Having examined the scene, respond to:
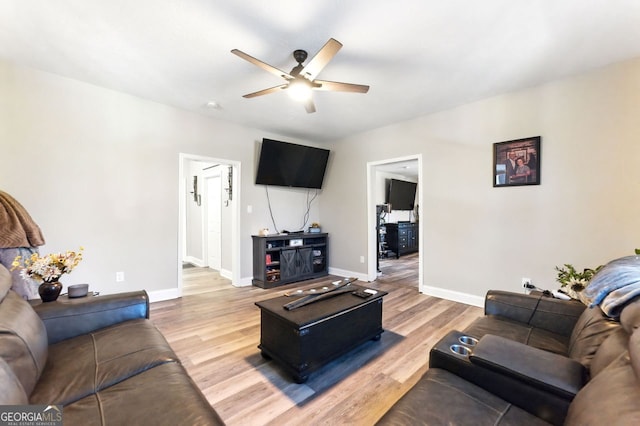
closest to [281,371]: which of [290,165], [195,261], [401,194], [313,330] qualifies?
[313,330]

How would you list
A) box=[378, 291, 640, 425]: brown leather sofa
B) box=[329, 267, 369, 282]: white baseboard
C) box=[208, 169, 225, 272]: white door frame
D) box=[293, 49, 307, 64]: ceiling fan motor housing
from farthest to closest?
box=[208, 169, 225, 272]: white door frame < box=[329, 267, 369, 282]: white baseboard < box=[293, 49, 307, 64]: ceiling fan motor housing < box=[378, 291, 640, 425]: brown leather sofa

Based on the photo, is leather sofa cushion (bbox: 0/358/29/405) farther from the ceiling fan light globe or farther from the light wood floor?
the ceiling fan light globe

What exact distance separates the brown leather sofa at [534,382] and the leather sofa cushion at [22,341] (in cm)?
139

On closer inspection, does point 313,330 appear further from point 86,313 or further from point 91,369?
point 86,313

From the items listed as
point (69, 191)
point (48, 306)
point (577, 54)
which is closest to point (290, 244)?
point (69, 191)

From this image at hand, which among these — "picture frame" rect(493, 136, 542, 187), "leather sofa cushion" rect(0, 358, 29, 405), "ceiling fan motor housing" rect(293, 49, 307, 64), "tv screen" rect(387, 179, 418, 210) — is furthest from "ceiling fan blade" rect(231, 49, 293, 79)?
"tv screen" rect(387, 179, 418, 210)

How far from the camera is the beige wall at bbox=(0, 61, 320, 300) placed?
2705 mm

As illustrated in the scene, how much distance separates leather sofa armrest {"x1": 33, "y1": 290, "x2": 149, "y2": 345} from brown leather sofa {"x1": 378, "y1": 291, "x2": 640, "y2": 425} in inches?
67.4

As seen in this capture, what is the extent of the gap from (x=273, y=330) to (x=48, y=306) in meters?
1.37

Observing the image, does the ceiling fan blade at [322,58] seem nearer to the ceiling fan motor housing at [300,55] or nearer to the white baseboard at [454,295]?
the ceiling fan motor housing at [300,55]

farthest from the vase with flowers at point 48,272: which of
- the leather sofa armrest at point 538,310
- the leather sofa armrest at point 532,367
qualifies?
the leather sofa armrest at point 538,310

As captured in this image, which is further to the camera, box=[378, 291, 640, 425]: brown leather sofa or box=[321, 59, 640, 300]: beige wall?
box=[321, 59, 640, 300]: beige wall

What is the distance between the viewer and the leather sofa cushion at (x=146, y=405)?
0.93m

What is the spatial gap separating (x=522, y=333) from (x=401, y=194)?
20.2 ft
